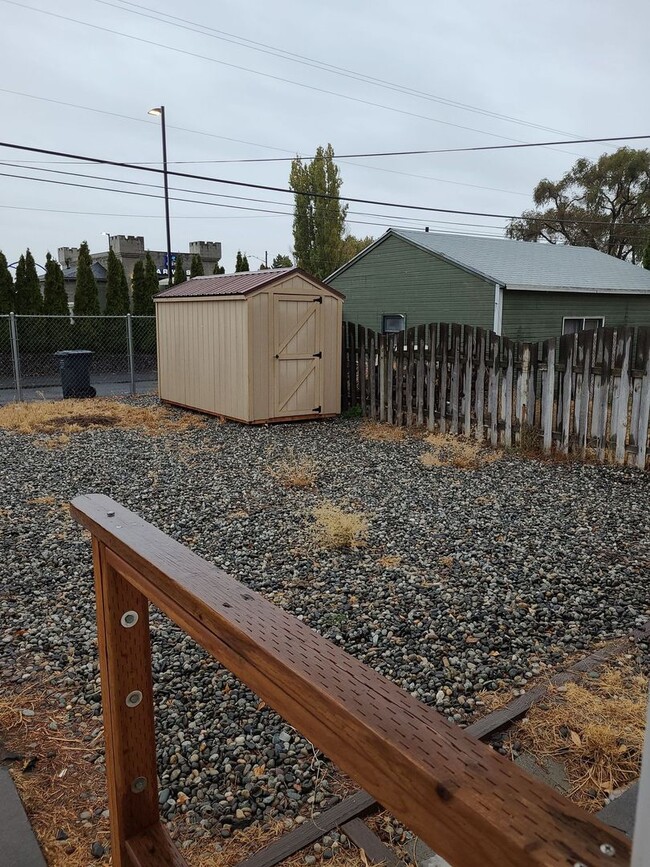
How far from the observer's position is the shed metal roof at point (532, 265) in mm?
15515

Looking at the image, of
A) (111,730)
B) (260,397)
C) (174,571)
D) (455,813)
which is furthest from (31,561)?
(260,397)

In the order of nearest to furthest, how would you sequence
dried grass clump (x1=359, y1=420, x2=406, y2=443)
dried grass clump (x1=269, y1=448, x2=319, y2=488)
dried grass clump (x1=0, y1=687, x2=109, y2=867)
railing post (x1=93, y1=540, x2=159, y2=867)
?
railing post (x1=93, y1=540, x2=159, y2=867) → dried grass clump (x1=0, y1=687, x2=109, y2=867) → dried grass clump (x1=269, y1=448, x2=319, y2=488) → dried grass clump (x1=359, y1=420, x2=406, y2=443)

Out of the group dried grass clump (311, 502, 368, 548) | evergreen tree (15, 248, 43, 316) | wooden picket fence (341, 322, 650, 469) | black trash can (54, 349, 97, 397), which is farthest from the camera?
evergreen tree (15, 248, 43, 316)

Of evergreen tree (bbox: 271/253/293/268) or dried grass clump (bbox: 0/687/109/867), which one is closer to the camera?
dried grass clump (bbox: 0/687/109/867)

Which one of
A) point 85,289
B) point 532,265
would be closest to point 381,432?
point 532,265

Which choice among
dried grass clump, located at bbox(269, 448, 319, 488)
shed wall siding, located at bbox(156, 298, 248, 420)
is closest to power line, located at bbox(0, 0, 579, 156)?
shed wall siding, located at bbox(156, 298, 248, 420)

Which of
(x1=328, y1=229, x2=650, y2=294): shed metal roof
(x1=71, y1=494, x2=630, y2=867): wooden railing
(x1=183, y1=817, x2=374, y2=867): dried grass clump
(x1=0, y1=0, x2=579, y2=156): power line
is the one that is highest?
(x1=0, y1=0, x2=579, y2=156): power line

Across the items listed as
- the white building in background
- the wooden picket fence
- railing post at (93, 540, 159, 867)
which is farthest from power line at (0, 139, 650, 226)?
the white building in background

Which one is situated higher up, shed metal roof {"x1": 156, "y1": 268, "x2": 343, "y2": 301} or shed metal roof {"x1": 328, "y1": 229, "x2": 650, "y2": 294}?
shed metal roof {"x1": 328, "y1": 229, "x2": 650, "y2": 294}

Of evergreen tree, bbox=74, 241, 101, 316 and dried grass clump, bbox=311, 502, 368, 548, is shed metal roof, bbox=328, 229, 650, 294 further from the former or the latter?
dried grass clump, bbox=311, 502, 368, 548

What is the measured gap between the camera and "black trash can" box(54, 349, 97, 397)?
474 inches

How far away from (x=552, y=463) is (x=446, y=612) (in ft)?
12.9

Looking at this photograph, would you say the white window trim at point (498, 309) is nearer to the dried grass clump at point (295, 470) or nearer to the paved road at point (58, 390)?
the paved road at point (58, 390)

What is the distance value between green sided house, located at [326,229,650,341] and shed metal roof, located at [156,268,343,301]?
22.3ft
